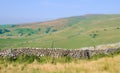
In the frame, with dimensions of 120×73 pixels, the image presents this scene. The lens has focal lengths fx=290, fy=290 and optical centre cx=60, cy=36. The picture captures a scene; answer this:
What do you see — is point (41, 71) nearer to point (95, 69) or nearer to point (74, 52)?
point (95, 69)

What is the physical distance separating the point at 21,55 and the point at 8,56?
2.77ft

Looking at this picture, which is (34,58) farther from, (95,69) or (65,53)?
(95,69)

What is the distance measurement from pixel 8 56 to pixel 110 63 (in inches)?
254

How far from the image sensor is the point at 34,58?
19.0 meters

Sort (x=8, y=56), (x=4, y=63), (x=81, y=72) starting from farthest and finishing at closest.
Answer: (x=8, y=56) < (x=4, y=63) < (x=81, y=72)

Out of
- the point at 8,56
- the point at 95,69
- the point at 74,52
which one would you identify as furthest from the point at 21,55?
the point at 95,69

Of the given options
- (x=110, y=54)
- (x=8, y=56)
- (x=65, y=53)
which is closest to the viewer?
(x=8, y=56)

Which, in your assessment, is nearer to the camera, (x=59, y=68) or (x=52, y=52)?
(x=59, y=68)

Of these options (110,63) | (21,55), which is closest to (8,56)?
(21,55)

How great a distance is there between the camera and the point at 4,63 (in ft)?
55.0

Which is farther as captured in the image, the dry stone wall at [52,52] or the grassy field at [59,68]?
the dry stone wall at [52,52]

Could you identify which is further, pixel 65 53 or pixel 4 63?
pixel 65 53

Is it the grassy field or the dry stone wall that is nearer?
the grassy field

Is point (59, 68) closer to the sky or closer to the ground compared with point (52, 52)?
closer to the ground
